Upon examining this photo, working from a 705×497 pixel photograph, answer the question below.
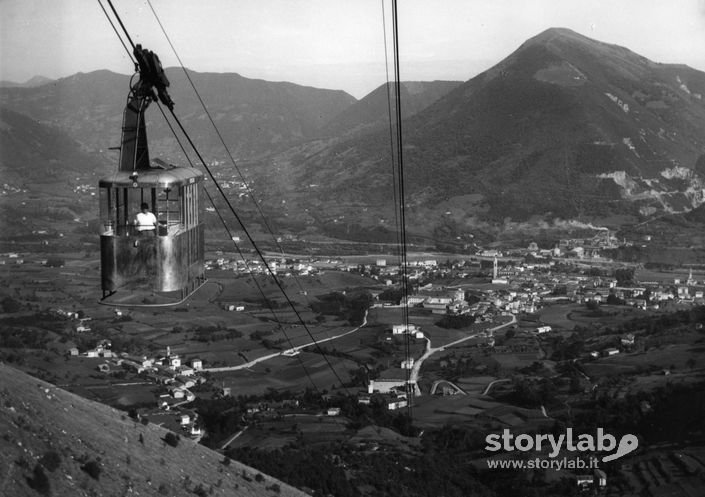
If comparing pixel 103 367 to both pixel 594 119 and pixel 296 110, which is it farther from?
pixel 296 110

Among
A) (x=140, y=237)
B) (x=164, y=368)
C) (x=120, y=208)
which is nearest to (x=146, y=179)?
(x=120, y=208)

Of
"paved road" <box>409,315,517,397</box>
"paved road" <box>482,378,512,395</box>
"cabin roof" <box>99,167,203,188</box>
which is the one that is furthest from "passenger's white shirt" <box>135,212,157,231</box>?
"paved road" <box>482,378,512,395</box>

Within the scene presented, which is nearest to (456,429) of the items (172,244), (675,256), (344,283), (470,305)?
(172,244)

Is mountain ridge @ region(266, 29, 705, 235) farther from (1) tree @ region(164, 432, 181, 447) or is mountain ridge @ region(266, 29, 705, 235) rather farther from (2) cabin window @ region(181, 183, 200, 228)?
(2) cabin window @ region(181, 183, 200, 228)

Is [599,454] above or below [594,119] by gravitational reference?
below

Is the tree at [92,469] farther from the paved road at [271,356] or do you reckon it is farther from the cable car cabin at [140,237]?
the paved road at [271,356]

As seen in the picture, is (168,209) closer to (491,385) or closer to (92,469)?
(92,469)

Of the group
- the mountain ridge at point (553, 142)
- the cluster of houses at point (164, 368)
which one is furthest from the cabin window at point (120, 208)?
the mountain ridge at point (553, 142)
